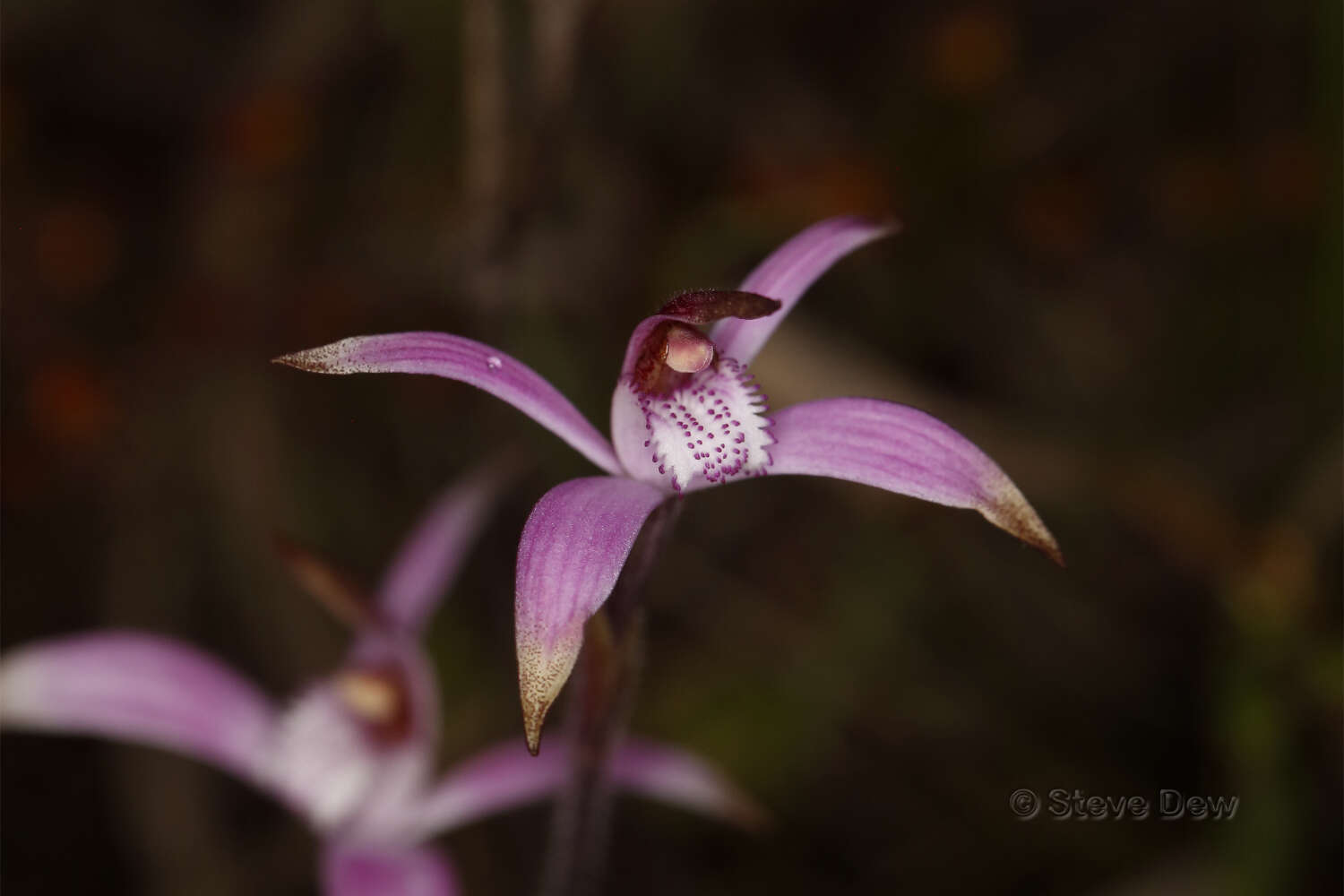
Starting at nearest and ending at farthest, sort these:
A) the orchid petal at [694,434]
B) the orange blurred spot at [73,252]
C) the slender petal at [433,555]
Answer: the orchid petal at [694,434] → the slender petal at [433,555] → the orange blurred spot at [73,252]

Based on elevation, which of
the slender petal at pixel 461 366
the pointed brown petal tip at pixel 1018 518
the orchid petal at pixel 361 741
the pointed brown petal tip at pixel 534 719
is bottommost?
the orchid petal at pixel 361 741

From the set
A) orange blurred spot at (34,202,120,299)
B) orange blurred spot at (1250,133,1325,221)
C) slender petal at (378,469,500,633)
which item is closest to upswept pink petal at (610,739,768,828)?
slender petal at (378,469,500,633)

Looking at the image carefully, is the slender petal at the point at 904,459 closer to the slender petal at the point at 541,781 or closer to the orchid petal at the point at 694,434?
the orchid petal at the point at 694,434

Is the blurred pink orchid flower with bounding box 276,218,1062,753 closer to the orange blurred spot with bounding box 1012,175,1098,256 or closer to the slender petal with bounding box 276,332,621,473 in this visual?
the slender petal with bounding box 276,332,621,473

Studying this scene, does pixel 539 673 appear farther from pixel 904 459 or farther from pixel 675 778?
pixel 675 778

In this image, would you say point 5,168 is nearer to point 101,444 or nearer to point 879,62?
point 101,444

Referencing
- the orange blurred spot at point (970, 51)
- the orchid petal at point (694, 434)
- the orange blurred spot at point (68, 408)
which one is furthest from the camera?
the orange blurred spot at point (970, 51)

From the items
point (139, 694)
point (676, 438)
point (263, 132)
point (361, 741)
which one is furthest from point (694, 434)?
point (263, 132)

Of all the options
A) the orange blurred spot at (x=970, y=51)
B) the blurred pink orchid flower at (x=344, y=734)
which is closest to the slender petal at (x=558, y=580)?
the blurred pink orchid flower at (x=344, y=734)
